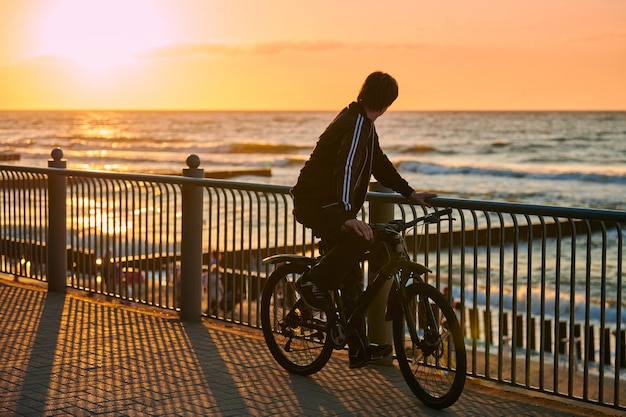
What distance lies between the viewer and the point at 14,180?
446 inches

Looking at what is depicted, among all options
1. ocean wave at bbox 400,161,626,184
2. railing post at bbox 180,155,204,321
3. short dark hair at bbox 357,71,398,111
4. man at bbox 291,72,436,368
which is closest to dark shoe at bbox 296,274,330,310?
man at bbox 291,72,436,368

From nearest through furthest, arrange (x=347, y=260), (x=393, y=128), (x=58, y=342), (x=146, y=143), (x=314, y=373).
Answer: (x=347, y=260) < (x=314, y=373) < (x=58, y=342) < (x=146, y=143) < (x=393, y=128)

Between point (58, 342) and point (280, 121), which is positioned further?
point (280, 121)

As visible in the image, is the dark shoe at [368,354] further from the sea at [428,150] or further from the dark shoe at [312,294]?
the sea at [428,150]

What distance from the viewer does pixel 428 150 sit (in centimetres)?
8175

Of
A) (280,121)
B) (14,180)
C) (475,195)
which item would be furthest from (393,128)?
(14,180)

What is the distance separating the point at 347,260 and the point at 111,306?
13.4 ft

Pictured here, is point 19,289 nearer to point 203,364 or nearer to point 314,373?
point 203,364

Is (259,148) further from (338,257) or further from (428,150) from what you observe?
(338,257)

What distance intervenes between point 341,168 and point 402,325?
1107 mm

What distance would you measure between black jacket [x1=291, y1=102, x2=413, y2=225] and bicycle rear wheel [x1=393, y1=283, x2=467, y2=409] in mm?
702

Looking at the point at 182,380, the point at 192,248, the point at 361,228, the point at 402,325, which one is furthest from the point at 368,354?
the point at 192,248

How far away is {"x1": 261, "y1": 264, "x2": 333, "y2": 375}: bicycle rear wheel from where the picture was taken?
7.08m

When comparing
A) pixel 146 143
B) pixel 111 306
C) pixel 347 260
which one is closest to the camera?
pixel 347 260
